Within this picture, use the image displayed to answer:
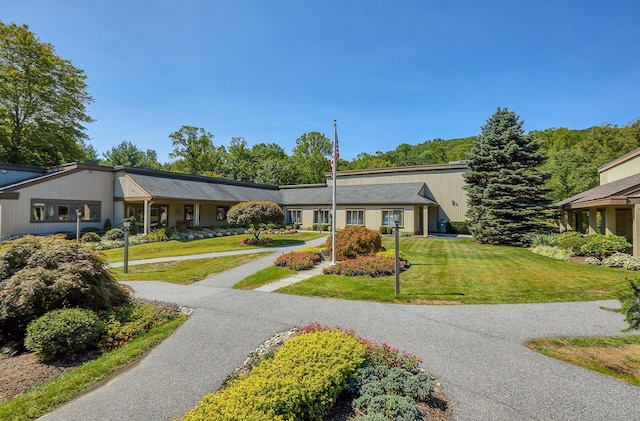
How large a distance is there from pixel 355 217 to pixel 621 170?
1933 centimetres

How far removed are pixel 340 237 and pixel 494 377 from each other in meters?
10.9

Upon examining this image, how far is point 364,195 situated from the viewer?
30328 mm

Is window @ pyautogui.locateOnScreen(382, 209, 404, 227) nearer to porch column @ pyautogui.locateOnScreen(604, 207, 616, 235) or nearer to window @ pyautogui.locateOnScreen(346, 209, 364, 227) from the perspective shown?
window @ pyautogui.locateOnScreen(346, 209, 364, 227)

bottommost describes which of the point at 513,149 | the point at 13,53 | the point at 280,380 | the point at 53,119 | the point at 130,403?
the point at 130,403

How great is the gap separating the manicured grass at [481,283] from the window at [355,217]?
14490mm

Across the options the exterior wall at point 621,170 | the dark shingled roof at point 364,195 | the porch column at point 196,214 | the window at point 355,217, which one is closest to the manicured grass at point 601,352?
the exterior wall at point 621,170

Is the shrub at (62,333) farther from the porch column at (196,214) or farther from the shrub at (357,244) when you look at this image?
the porch column at (196,214)

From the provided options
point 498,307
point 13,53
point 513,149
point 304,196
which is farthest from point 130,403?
point 13,53

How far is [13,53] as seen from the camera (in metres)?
28.3

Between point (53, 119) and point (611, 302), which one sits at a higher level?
point (53, 119)

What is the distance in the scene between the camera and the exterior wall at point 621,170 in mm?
18705

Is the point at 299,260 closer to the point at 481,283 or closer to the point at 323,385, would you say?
the point at 481,283

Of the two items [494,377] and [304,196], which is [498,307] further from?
[304,196]

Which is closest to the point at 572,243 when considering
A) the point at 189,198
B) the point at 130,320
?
the point at 130,320
